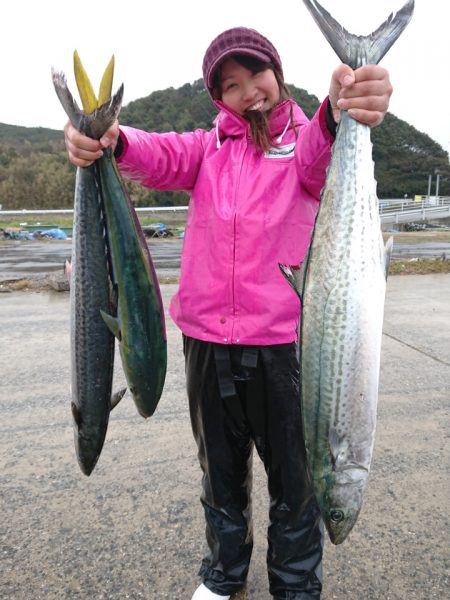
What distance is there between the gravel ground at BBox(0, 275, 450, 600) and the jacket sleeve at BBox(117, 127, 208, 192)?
1.65 meters

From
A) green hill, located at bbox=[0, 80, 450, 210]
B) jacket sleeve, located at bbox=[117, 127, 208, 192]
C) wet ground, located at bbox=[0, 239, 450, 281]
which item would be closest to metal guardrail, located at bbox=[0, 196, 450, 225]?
green hill, located at bbox=[0, 80, 450, 210]

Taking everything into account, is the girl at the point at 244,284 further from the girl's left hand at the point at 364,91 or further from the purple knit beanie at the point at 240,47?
the girl's left hand at the point at 364,91

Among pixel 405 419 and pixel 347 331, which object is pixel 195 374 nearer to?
pixel 347 331

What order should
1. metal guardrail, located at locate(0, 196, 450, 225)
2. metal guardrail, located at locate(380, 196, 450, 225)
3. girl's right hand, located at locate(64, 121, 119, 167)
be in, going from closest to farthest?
girl's right hand, located at locate(64, 121, 119, 167), metal guardrail, located at locate(0, 196, 450, 225), metal guardrail, located at locate(380, 196, 450, 225)

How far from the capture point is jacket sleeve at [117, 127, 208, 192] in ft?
6.35

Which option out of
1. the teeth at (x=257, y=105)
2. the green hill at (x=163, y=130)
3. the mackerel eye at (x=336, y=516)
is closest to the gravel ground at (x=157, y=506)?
the mackerel eye at (x=336, y=516)

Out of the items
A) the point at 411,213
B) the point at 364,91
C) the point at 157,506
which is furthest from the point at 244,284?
the point at 411,213

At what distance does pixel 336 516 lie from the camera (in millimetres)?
1678

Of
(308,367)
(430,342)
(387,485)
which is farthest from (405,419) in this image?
(308,367)

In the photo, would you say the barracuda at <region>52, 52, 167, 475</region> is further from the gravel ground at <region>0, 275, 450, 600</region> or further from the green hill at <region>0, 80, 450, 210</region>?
the green hill at <region>0, 80, 450, 210</region>

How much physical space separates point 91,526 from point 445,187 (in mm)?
77974

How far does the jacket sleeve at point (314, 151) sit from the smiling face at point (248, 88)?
0.19m

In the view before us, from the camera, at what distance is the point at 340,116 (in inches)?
62.4

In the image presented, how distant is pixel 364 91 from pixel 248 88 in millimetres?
703
